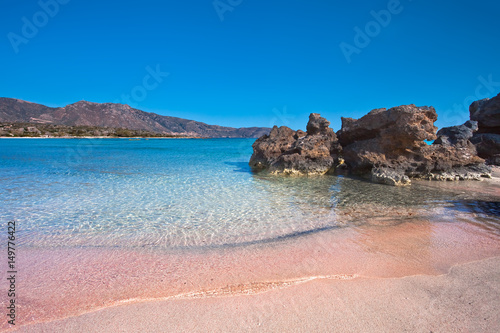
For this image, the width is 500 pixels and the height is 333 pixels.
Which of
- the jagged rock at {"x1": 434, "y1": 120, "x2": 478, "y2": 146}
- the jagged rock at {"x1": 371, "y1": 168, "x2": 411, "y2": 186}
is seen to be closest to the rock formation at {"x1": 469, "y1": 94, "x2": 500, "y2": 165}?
the jagged rock at {"x1": 434, "y1": 120, "x2": 478, "y2": 146}

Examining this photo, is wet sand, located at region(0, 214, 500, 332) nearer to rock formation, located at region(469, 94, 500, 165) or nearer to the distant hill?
rock formation, located at region(469, 94, 500, 165)

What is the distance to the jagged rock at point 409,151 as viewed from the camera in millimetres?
13477

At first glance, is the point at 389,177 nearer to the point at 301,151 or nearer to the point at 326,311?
the point at 301,151

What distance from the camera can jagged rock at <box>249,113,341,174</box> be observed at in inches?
608

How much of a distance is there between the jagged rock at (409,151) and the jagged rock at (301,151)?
1.93 metres

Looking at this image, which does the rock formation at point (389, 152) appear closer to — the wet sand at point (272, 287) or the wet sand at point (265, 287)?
the wet sand at point (272, 287)

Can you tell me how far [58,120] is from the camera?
14225cm

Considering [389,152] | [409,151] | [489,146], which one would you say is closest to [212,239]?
[389,152]

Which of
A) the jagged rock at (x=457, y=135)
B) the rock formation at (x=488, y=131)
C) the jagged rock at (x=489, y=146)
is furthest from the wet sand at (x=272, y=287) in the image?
the rock formation at (x=488, y=131)

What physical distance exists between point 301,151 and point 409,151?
598 centimetres

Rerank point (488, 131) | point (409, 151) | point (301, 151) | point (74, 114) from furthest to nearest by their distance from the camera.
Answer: point (74, 114) < point (488, 131) < point (301, 151) < point (409, 151)

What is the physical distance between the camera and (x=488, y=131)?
22797 mm

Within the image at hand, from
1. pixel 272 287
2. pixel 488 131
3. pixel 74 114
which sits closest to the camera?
pixel 272 287

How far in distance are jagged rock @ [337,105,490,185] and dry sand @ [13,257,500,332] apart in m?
10.5
